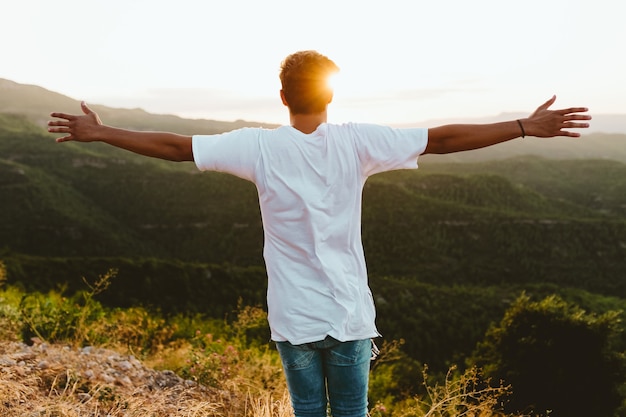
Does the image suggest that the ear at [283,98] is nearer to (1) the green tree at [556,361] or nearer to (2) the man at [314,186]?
(2) the man at [314,186]

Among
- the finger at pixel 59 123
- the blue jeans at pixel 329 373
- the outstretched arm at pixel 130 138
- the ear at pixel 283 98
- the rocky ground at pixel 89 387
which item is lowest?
the rocky ground at pixel 89 387

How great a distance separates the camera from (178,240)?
55.3 m

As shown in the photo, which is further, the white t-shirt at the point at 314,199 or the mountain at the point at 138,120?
the mountain at the point at 138,120

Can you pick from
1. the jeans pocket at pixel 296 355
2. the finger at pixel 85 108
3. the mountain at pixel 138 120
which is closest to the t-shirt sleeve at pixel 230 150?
the finger at pixel 85 108

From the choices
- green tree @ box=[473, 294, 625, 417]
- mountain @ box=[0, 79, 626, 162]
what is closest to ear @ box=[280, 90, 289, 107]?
green tree @ box=[473, 294, 625, 417]

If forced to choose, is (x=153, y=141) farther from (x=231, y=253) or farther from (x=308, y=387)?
(x=231, y=253)

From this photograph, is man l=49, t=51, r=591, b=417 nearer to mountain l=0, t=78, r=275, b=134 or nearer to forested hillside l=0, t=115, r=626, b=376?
forested hillside l=0, t=115, r=626, b=376

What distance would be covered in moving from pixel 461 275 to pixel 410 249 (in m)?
5.79

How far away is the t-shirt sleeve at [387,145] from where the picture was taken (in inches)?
74.0

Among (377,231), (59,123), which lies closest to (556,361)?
(59,123)

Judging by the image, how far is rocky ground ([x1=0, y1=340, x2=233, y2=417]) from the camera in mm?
3100

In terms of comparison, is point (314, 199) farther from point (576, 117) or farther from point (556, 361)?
point (556, 361)

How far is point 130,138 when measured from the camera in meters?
1.96

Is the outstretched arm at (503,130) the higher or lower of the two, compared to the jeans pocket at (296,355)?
higher
